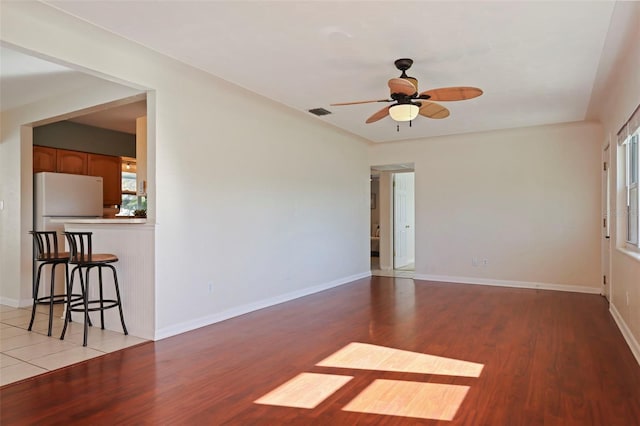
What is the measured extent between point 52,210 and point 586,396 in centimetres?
596

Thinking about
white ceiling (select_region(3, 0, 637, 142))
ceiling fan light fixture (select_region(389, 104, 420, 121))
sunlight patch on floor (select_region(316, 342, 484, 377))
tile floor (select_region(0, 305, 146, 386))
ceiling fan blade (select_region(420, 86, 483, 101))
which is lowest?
sunlight patch on floor (select_region(316, 342, 484, 377))

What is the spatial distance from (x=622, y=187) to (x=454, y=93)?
93.5 inches

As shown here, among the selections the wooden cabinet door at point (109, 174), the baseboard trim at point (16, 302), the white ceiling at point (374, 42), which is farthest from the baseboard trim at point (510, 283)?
the baseboard trim at point (16, 302)

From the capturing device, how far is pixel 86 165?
20.1 ft

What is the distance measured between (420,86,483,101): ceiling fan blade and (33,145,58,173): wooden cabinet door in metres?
5.23

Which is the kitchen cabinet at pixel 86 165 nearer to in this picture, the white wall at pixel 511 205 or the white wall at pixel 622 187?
the white wall at pixel 511 205

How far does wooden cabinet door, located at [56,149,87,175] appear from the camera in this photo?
5.81 metres

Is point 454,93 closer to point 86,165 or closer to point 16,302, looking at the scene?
point 86,165

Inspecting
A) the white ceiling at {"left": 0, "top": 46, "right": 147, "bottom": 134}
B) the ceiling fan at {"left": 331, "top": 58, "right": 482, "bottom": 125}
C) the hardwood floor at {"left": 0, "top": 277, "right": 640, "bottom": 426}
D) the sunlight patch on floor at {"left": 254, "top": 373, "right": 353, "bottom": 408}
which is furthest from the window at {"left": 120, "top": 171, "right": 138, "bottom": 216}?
the sunlight patch on floor at {"left": 254, "top": 373, "right": 353, "bottom": 408}

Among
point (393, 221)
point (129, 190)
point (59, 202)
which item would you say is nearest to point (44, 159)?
point (59, 202)

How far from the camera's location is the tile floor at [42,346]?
301cm

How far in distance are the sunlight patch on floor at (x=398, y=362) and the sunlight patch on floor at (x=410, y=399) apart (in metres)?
0.25

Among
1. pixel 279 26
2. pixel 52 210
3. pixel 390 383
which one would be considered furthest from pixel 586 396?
pixel 52 210

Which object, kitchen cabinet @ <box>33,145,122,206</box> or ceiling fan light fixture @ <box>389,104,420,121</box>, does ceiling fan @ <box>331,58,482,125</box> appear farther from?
kitchen cabinet @ <box>33,145,122,206</box>
